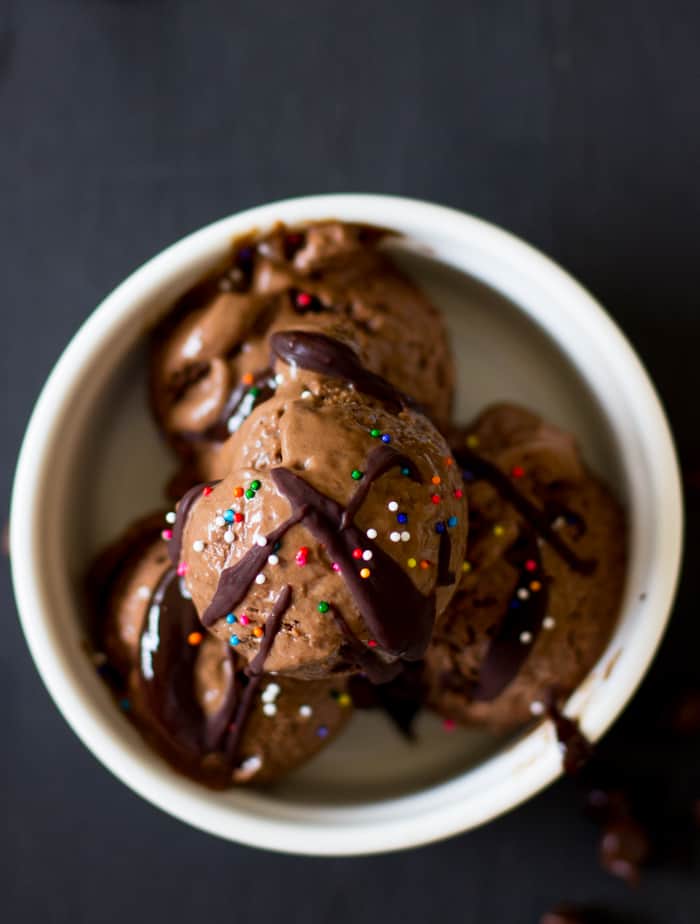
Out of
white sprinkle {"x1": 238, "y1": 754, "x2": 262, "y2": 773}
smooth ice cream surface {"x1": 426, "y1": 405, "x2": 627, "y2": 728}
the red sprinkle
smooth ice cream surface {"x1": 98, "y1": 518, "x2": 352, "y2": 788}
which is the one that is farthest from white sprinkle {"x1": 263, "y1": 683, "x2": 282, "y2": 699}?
the red sprinkle

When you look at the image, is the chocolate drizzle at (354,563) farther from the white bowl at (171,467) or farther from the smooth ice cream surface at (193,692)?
the white bowl at (171,467)

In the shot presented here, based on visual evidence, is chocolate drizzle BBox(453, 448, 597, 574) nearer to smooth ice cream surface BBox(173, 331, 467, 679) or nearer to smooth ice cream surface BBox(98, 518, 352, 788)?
smooth ice cream surface BBox(173, 331, 467, 679)

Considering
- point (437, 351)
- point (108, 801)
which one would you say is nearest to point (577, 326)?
point (437, 351)

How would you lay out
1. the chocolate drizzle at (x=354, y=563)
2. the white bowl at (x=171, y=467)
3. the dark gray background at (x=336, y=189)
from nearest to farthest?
1. the chocolate drizzle at (x=354, y=563)
2. the white bowl at (x=171, y=467)
3. the dark gray background at (x=336, y=189)

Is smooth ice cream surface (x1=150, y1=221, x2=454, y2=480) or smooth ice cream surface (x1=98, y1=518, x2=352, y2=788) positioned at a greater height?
smooth ice cream surface (x1=150, y1=221, x2=454, y2=480)

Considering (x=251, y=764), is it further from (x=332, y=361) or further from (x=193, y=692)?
(x=332, y=361)

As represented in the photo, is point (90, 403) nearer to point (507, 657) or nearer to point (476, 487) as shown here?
point (476, 487)

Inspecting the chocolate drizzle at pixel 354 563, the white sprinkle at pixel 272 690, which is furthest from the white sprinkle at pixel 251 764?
the chocolate drizzle at pixel 354 563
